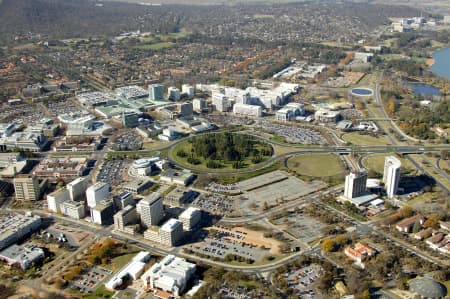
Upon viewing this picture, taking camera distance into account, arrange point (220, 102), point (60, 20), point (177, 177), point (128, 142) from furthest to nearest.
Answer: point (60, 20) < point (220, 102) < point (128, 142) < point (177, 177)

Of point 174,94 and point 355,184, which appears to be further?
point 174,94

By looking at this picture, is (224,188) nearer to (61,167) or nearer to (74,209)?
(74,209)

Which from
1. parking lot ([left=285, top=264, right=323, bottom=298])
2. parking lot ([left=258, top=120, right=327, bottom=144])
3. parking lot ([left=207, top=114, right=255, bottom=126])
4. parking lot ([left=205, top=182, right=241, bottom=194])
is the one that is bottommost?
parking lot ([left=285, top=264, right=323, bottom=298])

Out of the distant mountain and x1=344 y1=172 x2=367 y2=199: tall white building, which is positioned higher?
the distant mountain

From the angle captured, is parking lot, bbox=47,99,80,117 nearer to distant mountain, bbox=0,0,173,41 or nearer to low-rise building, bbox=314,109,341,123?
low-rise building, bbox=314,109,341,123

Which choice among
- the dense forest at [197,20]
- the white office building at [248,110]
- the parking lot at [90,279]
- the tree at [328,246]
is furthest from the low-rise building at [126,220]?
the dense forest at [197,20]

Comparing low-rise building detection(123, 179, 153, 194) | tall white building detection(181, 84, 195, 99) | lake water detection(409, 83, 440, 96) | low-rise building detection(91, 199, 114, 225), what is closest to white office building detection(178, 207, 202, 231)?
low-rise building detection(91, 199, 114, 225)

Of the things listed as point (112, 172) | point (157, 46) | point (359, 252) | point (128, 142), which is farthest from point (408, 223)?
point (157, 46)
